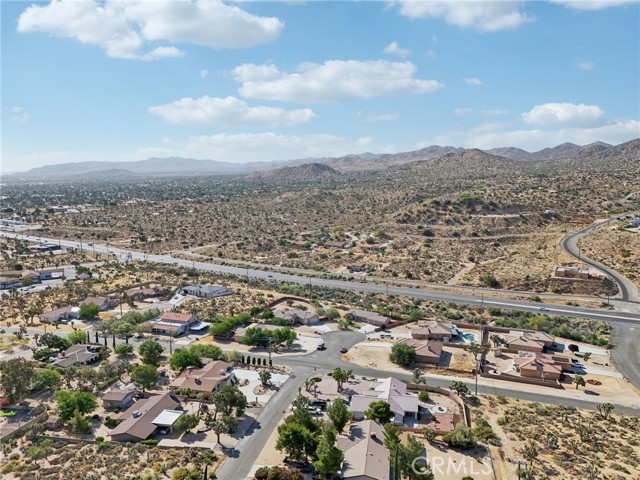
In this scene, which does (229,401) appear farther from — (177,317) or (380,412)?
(177,317)

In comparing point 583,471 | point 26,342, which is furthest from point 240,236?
point 583,471

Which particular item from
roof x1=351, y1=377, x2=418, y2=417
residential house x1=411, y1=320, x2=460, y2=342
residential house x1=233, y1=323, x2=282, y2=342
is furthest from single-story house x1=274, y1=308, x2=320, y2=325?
roof x1=351, y1=377, x2=418, y2=417

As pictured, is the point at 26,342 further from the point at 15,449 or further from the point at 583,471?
the point at 583,471

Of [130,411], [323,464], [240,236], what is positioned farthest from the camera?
[240,236]

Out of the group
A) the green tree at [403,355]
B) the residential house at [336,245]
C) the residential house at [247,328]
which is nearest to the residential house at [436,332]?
the green tree at [403,355]

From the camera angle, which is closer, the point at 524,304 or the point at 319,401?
the point at 319,401

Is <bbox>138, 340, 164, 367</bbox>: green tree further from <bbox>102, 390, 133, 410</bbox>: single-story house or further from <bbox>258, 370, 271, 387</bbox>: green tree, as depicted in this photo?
<bbox>258, 370, 271, 387</bbox>: green tree

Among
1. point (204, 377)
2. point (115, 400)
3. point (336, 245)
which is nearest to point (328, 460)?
point (204, 377)

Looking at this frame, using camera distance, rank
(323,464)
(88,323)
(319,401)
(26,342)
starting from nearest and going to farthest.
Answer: (323,464) → (319,401) → (26,342) → (88,323)
